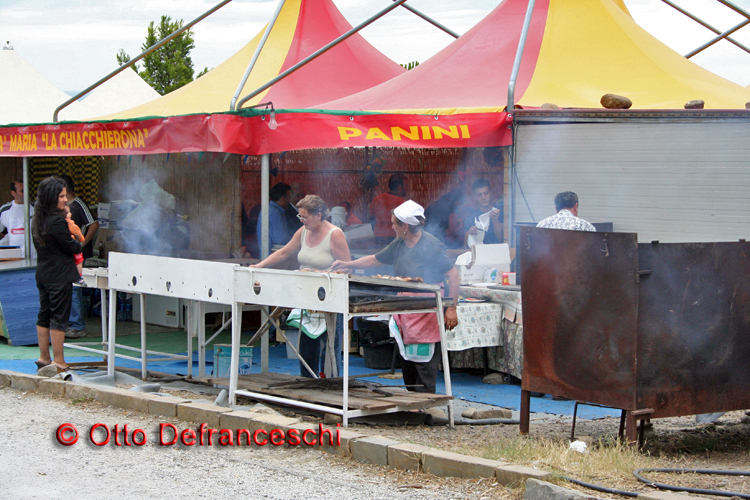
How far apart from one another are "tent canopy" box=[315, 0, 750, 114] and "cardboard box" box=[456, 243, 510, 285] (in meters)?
1.37

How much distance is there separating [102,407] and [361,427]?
2.12 m

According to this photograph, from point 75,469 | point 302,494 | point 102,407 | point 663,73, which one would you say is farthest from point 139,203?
point 302,494

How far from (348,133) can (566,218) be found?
7.19ft

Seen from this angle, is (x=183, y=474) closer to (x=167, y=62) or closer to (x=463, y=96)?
(x=463, y=96)

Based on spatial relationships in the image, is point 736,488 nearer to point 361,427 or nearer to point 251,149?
point 361,427

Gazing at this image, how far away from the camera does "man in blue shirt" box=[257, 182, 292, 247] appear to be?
36.4 ft

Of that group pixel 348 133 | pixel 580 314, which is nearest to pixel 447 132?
pixel 348 133

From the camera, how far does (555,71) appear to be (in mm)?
9898

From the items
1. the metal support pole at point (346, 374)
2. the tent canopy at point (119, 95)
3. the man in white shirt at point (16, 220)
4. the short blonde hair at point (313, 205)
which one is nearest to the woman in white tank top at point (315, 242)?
the short blonde hair at point (313, 205)

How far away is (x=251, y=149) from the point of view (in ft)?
26.0

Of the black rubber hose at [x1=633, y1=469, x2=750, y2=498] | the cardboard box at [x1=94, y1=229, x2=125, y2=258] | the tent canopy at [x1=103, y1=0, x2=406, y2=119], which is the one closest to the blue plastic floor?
the black rubber hose at [x1=633, y1=469, x2=750, y2=498]

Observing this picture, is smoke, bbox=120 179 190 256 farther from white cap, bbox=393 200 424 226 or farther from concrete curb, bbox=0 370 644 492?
white cap, bbox=393 200 424 226

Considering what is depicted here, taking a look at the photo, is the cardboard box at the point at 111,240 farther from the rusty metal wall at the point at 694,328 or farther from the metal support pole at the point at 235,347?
the rusty metal wall at the point at 694,328

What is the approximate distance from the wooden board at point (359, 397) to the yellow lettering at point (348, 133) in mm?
2291
